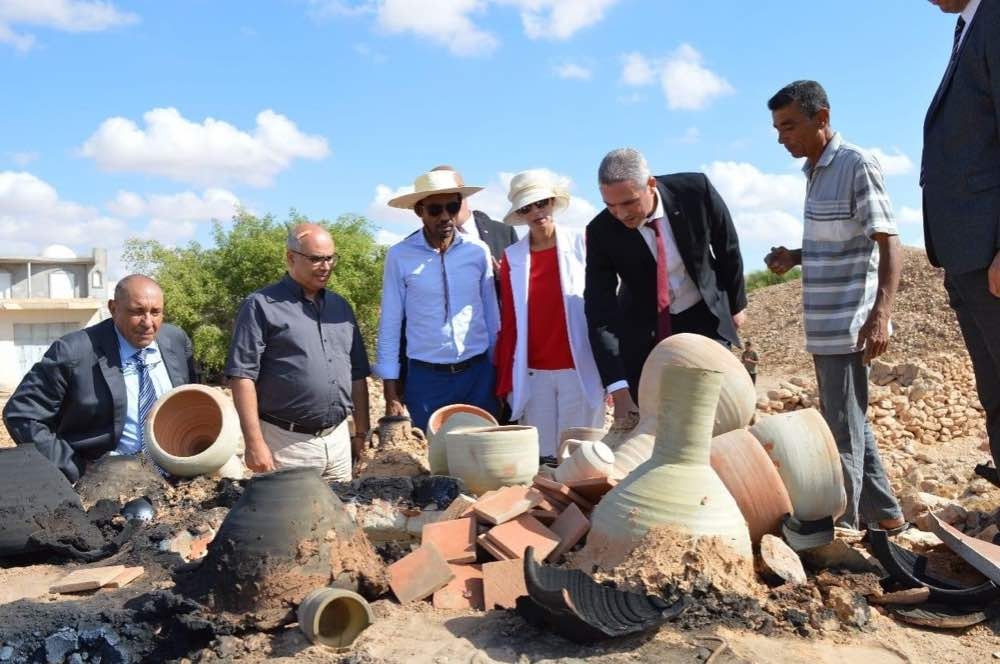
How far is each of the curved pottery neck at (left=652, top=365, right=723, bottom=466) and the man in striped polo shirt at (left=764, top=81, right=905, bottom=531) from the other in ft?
4.33

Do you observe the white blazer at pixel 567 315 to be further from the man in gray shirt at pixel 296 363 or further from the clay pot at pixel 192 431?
the clay pot at pixel 192 431

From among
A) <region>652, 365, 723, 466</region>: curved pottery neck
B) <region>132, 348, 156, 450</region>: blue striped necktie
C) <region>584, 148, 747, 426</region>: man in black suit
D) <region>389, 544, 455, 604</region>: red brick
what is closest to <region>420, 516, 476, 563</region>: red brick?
<region>389, 544, 455, 604</region>: red brick

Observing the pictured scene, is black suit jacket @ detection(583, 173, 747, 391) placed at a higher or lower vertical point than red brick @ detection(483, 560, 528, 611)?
higher

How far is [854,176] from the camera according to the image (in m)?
4.11

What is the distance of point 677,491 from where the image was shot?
3.02 meters

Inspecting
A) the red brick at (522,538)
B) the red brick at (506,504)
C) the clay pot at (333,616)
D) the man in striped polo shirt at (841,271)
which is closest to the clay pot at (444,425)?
the red brick at (506,504)

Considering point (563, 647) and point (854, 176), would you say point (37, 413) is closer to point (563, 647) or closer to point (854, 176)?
point (563, 647)

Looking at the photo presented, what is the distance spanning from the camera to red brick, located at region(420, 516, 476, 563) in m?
3.29

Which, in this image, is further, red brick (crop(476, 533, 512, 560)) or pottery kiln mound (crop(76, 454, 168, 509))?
pottery kiln mound (crop(76, 454, 168, 509))

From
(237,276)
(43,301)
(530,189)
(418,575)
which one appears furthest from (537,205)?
(43,301)

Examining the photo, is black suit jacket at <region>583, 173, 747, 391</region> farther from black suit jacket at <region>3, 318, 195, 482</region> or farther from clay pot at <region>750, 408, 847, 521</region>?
black suit jacket at <region>3, 318, 195, 482</region>

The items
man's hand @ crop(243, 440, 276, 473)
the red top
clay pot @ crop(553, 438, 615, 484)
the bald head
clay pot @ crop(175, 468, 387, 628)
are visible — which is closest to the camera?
clay pot @ crop(175, 468, 387, 628)

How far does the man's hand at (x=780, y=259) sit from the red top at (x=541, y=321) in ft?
3.69

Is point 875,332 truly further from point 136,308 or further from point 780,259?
point 136,308
